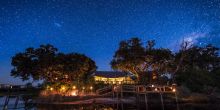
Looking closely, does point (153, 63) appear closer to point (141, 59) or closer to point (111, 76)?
point (141, 59)

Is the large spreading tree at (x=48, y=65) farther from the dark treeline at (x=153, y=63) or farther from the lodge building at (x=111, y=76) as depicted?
the lodge building at (x=111, y=76)

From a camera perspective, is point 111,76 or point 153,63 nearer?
point 153,63

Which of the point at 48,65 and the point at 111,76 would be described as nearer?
the point at 48,65

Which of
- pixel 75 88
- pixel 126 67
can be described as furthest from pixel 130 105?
pixel 126 67

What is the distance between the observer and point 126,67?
53.0 m

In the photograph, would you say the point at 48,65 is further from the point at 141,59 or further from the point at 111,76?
the point at 111,76

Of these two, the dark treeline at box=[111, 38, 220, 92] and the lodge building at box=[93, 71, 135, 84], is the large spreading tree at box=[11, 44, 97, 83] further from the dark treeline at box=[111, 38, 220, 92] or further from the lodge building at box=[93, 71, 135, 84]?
the lodge building at box=[93, 71, 135, 84]

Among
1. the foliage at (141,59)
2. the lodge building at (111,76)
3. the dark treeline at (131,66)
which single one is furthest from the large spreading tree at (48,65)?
the lodge building at (111,76)

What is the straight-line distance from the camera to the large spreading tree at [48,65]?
47.5 m

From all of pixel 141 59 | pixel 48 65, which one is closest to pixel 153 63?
pixel 141 59

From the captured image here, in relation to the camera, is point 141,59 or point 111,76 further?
point 111,76

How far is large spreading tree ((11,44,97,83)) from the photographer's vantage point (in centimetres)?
4754

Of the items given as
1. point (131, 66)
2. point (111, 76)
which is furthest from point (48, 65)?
point (111, 76)

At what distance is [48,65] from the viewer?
4722 centimetres
